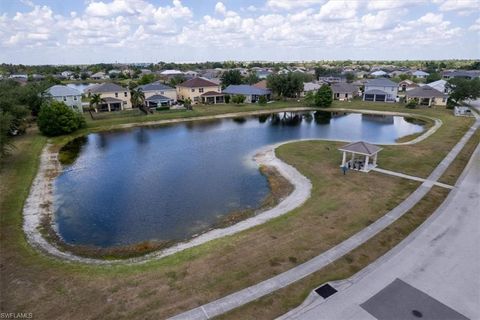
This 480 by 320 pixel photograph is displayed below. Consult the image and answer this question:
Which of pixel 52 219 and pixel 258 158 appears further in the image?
pixel 258 158

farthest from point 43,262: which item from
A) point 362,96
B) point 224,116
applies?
point 362,96

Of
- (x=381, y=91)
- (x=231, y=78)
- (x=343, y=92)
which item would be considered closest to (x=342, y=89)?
(x=343, y=92)

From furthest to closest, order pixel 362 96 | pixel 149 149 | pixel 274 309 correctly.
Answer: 1. pixel 362 96
2. pixel 149 149
3. pixel 274 309

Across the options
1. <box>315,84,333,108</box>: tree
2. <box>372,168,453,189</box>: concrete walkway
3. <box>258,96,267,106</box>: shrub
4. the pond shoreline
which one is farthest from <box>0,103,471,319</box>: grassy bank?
<box>258,96,267,106</box>: shrub

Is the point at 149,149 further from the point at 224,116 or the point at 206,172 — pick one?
the point at 224,116

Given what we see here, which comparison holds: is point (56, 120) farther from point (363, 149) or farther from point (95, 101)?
point (363, 149)

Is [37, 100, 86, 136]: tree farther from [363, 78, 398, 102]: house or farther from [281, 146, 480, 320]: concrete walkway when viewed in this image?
[363, 78, 398, 102]: house
